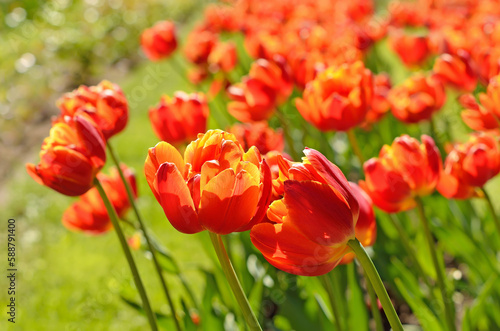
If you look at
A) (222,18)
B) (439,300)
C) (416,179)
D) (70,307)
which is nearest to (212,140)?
(416,179)

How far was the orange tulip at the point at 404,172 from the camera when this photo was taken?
4.22 ft

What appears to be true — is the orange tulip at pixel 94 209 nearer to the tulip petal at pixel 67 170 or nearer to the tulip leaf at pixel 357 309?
the tulip petal at pixel 67 170

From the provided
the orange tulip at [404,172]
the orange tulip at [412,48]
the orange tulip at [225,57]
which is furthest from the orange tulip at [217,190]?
the orange tulip at [412,48]

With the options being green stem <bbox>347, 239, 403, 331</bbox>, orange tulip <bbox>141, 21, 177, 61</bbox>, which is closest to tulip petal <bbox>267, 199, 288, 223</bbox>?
green stem <bbox>347, 239, 403, 331</bbox>

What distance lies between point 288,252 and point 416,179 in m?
0.57

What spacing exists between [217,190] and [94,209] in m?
0.92

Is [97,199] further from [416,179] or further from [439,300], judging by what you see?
[439,300]

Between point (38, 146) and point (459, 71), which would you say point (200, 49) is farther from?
point (38, 146)

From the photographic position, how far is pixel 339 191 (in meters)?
0.81

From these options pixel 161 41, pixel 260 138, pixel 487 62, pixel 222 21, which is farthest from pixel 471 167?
pixel 222 21

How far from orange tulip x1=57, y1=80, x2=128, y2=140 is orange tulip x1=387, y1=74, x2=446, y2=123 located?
92cm

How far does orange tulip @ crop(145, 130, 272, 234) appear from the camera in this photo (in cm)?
83

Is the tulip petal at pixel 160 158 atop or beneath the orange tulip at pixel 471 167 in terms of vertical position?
atop

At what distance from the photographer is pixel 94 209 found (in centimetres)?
165
